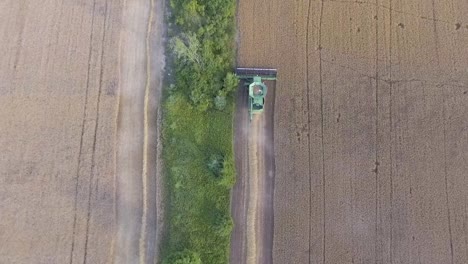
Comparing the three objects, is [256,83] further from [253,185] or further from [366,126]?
[366,126]

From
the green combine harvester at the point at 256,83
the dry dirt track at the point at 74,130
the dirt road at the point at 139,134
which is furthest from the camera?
the green combine harvester at the point at 256,83

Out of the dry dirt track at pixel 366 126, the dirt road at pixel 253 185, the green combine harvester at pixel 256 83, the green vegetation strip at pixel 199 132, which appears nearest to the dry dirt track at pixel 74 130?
the green vegetation strip at pixel 199 132

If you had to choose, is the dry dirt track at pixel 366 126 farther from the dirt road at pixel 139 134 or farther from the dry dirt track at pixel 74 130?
the dry dirt track at pixel 74 130

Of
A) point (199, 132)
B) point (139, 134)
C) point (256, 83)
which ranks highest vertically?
point (256, 83)

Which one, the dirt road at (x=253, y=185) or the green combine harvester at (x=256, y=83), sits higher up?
the green combine harvester at (x=256, y=83)

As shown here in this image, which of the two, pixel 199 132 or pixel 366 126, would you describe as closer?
pixel 199 132

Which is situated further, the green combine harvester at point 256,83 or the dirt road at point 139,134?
the green combine harvester at point 256,83

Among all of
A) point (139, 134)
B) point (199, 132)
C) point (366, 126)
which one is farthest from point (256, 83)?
point (139, 134)
